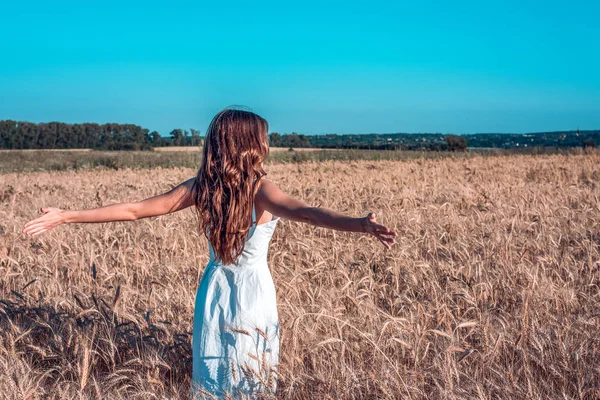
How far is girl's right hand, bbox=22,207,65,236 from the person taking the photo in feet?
8.02

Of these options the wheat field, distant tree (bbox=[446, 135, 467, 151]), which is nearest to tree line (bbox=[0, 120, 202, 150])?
distant tree (bbox=[446, 135, 467, 151])

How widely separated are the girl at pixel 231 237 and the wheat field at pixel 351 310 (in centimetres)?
19

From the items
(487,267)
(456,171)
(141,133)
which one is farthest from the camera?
(141,133)

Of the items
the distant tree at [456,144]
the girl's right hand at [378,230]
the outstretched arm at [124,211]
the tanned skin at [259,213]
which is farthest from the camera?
the distant tree at [456,144]

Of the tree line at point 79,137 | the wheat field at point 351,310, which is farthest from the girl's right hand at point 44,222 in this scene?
the tree line at point 79,137

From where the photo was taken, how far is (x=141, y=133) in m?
63.6

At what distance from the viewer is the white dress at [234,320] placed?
265cm

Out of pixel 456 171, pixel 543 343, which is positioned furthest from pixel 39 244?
pixel 456 171

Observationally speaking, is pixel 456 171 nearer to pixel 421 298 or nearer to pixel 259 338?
pixel 421 298

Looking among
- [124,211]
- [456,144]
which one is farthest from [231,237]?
[456,144]

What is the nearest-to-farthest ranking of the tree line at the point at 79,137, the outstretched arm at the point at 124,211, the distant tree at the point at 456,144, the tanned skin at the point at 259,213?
the tanned skin at the point at 259,213 → the outstretched arm at the point at 124,211 → the distant tree at the point at 456,144 → the tree line at the point at 79,137

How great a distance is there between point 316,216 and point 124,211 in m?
0.93

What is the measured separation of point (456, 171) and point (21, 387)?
42.4ft

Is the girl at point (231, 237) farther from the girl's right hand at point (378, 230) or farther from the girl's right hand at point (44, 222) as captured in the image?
the girl's right hand at point (378, 230)
